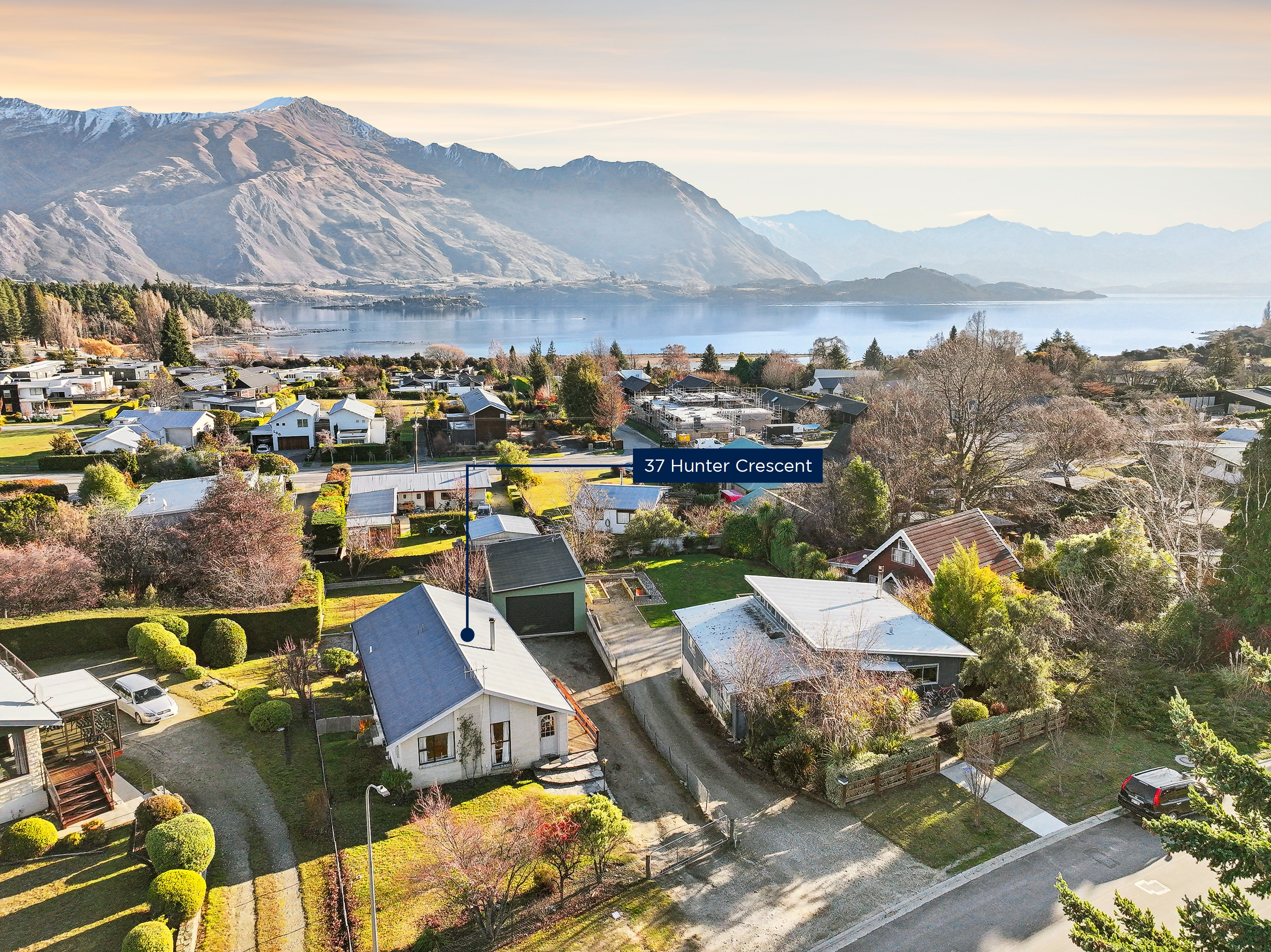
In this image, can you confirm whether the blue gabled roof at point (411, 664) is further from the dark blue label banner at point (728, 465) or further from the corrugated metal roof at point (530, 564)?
the dark blue label banner at point (728, 465)

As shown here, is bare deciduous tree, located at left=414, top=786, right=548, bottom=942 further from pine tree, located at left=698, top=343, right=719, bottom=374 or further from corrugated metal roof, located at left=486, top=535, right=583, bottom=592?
pine tree, located at left=698, top=343, right=719, bottom=374

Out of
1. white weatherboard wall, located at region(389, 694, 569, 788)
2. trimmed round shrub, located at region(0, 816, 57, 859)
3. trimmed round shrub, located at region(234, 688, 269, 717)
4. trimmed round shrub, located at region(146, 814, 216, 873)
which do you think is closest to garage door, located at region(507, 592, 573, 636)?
trimmed round shrub, located at region(234, 688, 269, 717)

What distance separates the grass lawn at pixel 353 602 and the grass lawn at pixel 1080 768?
21.0 meters

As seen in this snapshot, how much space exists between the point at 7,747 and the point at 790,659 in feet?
62.2

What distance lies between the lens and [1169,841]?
9.28m

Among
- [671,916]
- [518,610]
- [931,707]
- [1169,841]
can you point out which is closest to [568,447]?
[518,610]

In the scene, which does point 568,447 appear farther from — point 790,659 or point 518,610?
point 790,659

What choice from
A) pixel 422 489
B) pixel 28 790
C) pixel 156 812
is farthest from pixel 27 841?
pixel 422 489

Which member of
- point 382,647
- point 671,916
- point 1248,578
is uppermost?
point 1248,578

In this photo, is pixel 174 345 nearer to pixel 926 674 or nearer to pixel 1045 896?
pixel 926 674

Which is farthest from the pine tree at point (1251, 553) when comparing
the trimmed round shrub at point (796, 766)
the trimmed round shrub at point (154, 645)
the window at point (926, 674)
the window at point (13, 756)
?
the trimmed round shrub at point (154, 645)

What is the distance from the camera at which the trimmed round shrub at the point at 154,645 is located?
25391 millimetres

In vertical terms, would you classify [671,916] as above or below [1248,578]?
below

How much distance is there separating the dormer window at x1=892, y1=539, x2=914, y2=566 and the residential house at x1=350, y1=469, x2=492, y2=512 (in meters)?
24.1
